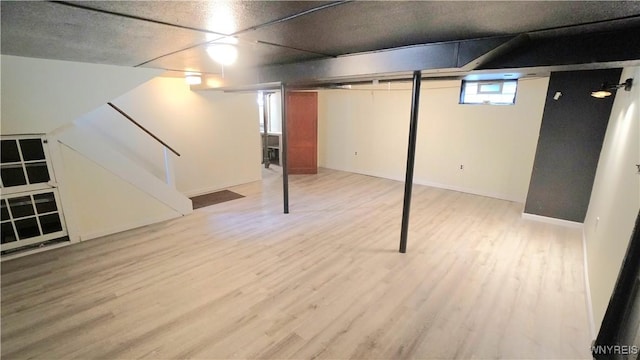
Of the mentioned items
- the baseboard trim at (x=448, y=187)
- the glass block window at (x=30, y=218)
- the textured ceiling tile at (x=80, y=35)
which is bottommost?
the baseboard trim at (x=448, y=187)

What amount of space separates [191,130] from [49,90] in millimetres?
2625

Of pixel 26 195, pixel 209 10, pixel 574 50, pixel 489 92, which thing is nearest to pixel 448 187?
pixel 489 92

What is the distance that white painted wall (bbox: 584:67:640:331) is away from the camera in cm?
212

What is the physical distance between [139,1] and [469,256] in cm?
390

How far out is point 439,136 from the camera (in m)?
6.39

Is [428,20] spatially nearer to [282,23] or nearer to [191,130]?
[282,23]

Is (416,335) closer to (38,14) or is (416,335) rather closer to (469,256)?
(469,256)

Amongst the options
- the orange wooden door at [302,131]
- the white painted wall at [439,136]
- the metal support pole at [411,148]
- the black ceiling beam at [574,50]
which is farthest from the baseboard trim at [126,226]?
the white painted wall at [439,136]

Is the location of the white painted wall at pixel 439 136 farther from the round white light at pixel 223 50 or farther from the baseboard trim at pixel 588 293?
the round white light at pixel 223 50

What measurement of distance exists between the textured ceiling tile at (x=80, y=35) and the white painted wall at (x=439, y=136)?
538 cm

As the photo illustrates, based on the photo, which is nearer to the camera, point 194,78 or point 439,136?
point 194,78

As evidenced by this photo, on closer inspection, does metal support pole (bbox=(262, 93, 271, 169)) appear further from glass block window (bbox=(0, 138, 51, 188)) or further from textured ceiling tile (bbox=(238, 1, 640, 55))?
textured ceiling tile (bbox=(238, 1, 640, 55))

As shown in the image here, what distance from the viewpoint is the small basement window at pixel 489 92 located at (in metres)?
5.40

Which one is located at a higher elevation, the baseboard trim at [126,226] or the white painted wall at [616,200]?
the white painted wall at [616,200]
